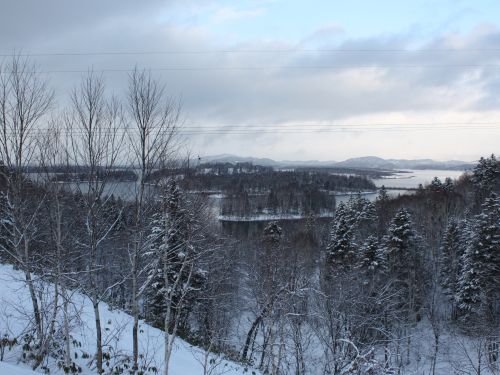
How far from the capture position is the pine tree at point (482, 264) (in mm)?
26611

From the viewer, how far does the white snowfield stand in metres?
9.48

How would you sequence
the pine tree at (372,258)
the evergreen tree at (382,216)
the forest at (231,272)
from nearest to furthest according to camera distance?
1. the forest at (231,272)
2. the pine tree at (372,258)
3. the evergreen tree at (382,216)

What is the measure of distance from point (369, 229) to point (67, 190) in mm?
38142

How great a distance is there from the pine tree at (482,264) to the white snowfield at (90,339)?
2016 cm

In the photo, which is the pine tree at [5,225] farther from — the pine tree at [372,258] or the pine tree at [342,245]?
the pine tree at [342,245]

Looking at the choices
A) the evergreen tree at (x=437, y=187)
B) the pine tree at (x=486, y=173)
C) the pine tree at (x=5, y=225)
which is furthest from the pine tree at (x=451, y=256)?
the pine tree at (x=5, y=225)

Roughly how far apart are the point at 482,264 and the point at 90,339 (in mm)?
25821

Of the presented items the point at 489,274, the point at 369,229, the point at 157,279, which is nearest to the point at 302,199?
the point at 369,229

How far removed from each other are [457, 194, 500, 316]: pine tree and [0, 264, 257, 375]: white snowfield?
20164mm

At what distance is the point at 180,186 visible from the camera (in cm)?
1241

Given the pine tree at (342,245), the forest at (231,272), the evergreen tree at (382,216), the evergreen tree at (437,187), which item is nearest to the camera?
the forest at (231,272)

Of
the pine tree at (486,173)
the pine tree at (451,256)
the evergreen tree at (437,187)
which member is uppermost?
the pine tree at (486,173)

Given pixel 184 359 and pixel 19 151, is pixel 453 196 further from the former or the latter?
pixel 19 151

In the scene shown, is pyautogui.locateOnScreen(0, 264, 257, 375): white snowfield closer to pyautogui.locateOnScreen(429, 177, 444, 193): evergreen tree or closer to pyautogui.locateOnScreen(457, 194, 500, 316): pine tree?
pyautogui.locateOnScreen(457, 194, 500, 316): pine tree
